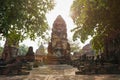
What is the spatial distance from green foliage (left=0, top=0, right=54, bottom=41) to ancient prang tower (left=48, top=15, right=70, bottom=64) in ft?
64.2

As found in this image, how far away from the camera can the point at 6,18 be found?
13.7 m

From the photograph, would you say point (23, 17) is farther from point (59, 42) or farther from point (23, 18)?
point (59, 42)

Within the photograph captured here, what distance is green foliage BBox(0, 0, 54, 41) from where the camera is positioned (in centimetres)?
1353

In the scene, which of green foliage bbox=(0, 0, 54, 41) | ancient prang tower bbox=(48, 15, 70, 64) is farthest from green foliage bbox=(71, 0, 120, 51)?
ancient prang tower bbox=(48, 15, 70, 64)

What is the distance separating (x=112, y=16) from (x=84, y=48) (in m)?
58.9

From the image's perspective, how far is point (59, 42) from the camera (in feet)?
138

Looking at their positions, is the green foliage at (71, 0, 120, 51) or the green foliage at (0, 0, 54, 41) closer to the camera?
the green foliage at (71, 0, 120, 51)

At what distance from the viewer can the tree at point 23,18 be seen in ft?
44.4

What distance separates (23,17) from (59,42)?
1079 inches

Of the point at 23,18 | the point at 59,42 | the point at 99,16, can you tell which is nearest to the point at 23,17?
the point at 23,18

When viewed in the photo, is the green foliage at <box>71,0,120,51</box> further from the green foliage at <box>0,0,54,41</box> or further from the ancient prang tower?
the ancient prang tower

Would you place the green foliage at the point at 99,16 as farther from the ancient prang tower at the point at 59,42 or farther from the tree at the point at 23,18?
the ancient prang tower at the point at 59,42

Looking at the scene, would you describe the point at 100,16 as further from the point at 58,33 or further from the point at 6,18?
the point at 58,33

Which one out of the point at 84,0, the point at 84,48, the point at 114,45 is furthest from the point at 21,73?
the point at 84,48
